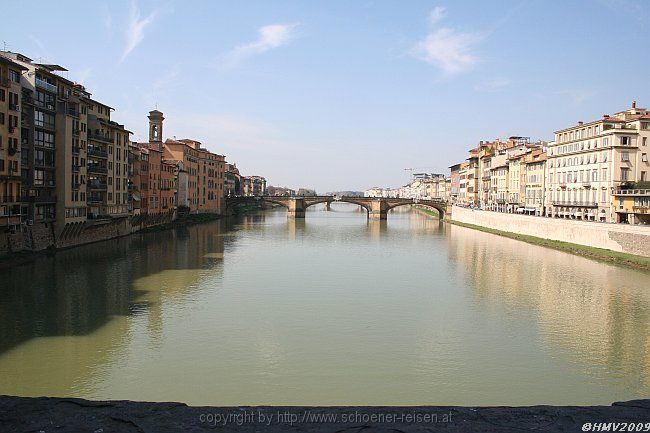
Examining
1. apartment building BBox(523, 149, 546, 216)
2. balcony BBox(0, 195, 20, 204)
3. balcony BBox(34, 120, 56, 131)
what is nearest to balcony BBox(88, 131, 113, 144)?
balcony BBox(34, 120, 56, 131)

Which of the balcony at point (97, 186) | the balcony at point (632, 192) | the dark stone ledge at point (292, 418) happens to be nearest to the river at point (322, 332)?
the balcony at point (97, 186)

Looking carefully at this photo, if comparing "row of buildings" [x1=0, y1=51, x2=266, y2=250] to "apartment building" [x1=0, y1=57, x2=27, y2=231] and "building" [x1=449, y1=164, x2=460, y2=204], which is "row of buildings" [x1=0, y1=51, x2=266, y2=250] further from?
"building" [x1=449, y1=164, x2=460, y2=204]

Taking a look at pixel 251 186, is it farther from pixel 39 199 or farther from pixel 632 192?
pixel 39 199

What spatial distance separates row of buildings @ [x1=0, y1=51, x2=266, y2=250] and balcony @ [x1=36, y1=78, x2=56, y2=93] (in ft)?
0.20

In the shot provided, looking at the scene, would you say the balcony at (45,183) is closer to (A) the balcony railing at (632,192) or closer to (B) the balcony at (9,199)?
(B) the balcony at (9,199)

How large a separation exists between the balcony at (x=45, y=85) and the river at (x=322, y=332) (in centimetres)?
1043

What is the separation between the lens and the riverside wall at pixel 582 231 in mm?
35469

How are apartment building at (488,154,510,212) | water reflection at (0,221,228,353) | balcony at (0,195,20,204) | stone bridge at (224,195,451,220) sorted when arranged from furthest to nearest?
1. stone bridge at (224,195,451,220)
2. apartment building at (488,154,510,212)
3. balcony at (0,195,20,204)
4. water reflection at (0,221,228,353)

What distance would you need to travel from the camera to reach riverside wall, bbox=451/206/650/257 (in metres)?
A: 35.5

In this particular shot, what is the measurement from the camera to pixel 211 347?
16812mm

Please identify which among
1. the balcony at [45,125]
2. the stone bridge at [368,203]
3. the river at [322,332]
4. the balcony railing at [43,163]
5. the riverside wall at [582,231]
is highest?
the balcony at [45,125]

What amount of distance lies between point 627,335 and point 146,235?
1642 inches

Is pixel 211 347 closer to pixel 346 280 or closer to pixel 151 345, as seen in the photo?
pixel 151 345

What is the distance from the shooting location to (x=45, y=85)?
33.6m
